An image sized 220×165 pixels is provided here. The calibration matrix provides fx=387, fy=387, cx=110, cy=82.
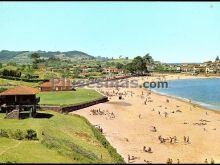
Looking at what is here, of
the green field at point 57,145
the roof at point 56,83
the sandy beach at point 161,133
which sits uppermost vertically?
the roof at point 56,83

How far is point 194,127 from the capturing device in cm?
5134

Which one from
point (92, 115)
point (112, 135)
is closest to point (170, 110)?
point (92, 115)

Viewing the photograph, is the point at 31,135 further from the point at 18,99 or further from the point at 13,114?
the point at 18,99

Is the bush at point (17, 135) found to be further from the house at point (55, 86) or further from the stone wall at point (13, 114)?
the house at point (55, 86)

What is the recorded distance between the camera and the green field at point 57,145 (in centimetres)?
2602

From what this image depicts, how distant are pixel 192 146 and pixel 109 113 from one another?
24499 mm

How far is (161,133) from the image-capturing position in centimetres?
4588

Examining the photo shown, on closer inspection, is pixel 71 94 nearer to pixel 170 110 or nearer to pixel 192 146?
pixel 170 110

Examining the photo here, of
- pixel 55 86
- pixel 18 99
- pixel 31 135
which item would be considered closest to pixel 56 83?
pixel 55 86

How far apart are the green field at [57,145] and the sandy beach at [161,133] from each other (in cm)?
220

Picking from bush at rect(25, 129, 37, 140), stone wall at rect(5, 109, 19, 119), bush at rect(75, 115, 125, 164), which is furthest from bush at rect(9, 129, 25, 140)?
stone wall at rect(5, 109, 19, 119)

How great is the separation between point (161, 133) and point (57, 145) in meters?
19.4

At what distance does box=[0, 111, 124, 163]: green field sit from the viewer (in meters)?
26.0

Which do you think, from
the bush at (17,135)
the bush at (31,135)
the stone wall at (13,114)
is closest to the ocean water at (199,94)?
the stone wall at (13,114)
